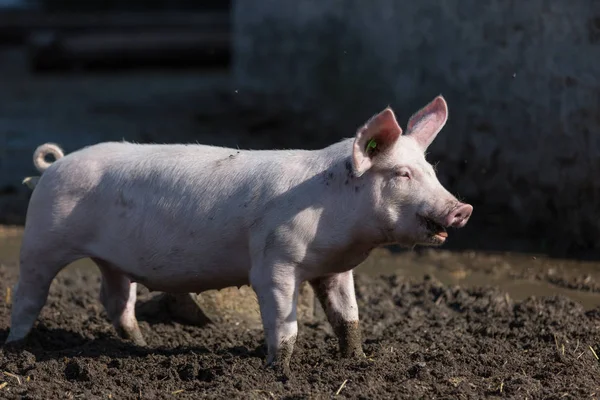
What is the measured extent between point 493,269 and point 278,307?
2.96m

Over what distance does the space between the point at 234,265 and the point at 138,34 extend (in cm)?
1270

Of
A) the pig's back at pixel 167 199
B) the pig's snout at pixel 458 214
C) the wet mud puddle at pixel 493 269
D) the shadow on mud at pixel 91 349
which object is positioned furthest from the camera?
the wet mud puddle at pixel 493 269

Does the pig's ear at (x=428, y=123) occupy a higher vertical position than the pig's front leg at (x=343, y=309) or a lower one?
higher

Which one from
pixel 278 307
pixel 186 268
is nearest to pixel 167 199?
pixel 186 268

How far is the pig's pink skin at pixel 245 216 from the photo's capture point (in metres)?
4.24

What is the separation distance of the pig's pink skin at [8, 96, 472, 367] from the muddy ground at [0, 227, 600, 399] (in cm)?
25

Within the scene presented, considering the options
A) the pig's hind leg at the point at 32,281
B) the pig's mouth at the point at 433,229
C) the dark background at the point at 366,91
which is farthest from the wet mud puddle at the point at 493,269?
the pig's mouth at the point at 433,229

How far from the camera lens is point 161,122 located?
12.2 metres

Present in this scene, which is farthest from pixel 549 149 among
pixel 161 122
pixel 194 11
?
pixel 194 11

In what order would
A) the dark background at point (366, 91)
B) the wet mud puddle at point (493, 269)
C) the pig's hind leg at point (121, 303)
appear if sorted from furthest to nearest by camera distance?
the dark background at point (366, 91) < the wet mud puddle at point (493, 269) < the pig's hind leg at point (121, 303)

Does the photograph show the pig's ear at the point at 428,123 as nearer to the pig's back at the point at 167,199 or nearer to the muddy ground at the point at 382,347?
the pig's back at the point at 167,199

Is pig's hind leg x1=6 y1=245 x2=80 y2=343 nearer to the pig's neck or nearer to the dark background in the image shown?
the pig's neck

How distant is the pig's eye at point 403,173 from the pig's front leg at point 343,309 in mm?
587

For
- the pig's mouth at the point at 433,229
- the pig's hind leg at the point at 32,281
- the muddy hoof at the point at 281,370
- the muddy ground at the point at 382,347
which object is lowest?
the muddy ground at the point at 382,347
